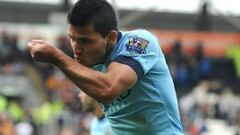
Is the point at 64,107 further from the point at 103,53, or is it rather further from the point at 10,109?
the point at 103,53

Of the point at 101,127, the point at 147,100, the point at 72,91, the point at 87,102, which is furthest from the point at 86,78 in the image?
the point at 72,91

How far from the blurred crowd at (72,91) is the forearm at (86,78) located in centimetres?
1275

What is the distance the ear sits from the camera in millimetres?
4441

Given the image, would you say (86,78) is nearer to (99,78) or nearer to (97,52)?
(99,78)

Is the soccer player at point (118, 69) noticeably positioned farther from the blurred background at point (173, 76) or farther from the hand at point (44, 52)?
the blurred background at point (173, 76)

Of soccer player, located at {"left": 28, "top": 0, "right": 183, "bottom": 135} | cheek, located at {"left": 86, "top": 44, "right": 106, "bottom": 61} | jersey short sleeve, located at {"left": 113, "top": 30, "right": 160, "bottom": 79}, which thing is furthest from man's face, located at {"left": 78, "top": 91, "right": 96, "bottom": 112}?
cheek, located at {"left": 86, "top": 44, "right": 106, "bottom": 61}

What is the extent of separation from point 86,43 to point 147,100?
1.93 ft

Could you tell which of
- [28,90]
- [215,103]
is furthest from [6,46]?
[215,103]

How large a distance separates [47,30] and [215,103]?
8.42 meters

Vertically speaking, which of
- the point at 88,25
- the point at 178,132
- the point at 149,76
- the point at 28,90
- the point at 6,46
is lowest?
the point at 28,90

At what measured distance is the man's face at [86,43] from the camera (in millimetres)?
4320

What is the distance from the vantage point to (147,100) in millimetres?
4660

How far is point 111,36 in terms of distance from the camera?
4.46 meters

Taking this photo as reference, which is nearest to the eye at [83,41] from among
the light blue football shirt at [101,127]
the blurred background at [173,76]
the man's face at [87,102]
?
the man's face at [87,102]
